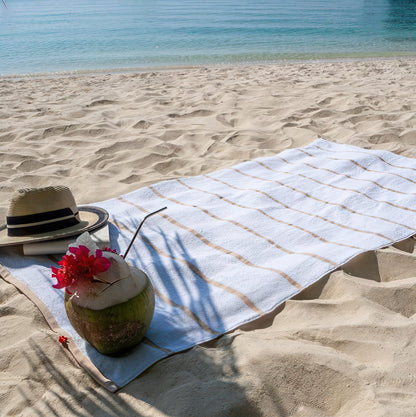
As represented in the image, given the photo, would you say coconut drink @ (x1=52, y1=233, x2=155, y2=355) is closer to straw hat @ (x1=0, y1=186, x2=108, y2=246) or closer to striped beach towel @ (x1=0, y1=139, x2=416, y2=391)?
striped beach towel @ (x1=0, y1=139, x2=416, y2=391)

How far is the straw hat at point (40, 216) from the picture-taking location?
6.29 ft

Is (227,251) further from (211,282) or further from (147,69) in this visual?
(147,69)

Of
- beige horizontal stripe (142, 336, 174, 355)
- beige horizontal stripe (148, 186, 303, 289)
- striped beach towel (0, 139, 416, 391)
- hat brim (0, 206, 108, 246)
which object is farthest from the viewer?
hat brim (0, 206, 108, 246)

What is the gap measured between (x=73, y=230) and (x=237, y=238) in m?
0.80

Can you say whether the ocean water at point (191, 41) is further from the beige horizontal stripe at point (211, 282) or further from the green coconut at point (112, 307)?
the green coconut at point (112, 307)

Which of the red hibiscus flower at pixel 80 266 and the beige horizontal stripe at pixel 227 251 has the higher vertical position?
the red hibiscus flower at pixel 80 266

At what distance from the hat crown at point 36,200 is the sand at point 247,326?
34 centimetres

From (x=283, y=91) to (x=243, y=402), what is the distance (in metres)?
5.23

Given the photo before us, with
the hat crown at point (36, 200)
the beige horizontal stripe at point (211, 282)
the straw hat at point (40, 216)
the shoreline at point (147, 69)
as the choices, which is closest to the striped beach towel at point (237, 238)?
the beige horizontal stripe at point (211, 282)

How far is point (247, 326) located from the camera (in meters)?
1.63

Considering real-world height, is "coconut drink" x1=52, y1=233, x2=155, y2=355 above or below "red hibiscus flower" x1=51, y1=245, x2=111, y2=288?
below

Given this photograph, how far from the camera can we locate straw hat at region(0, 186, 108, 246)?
6.29 ft

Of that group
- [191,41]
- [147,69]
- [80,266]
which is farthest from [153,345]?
[191,41]

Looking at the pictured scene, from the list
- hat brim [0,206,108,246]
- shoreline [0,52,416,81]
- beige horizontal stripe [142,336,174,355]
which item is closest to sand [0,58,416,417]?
beige horizontal stripe [142,336,174,355]
